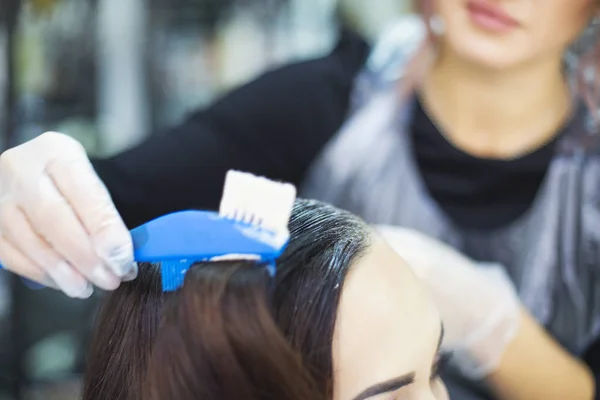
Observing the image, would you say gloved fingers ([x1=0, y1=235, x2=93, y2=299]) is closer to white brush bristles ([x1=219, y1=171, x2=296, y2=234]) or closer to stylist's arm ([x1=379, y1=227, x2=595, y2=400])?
white brush bristles ([x1=219, y1=171, x2=296, y2=234])

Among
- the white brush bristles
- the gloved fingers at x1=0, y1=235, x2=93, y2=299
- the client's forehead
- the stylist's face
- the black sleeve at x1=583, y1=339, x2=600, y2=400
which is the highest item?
the stylist's face

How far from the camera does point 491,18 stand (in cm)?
79

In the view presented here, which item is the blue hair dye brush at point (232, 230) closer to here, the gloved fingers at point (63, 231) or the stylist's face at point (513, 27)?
the gloved fingers at point (63, 231)

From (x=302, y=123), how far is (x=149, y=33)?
95cm

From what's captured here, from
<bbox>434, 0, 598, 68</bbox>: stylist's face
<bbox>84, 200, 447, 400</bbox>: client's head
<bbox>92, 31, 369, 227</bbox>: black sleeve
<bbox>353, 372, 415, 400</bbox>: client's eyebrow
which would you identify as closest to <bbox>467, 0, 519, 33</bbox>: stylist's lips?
<bbox>434, 0, 598, 68</bbox>: stylist's face

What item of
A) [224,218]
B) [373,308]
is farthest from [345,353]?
[224,218]

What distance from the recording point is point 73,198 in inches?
18.7

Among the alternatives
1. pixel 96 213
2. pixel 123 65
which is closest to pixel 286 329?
pixel 96 213

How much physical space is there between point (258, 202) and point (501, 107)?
0.53 metres

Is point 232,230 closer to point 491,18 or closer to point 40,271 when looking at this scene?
point 40,271

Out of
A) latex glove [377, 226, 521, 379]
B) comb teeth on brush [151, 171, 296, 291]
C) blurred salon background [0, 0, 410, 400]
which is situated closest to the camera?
comb teeth on brush [151, 171, 296, 291]

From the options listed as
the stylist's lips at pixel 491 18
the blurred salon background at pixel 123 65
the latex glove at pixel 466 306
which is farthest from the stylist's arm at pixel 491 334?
the blurred salon background at pixel 123 65

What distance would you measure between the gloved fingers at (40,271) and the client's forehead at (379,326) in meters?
0.21

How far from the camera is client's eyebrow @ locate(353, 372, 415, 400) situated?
0.49 meters
